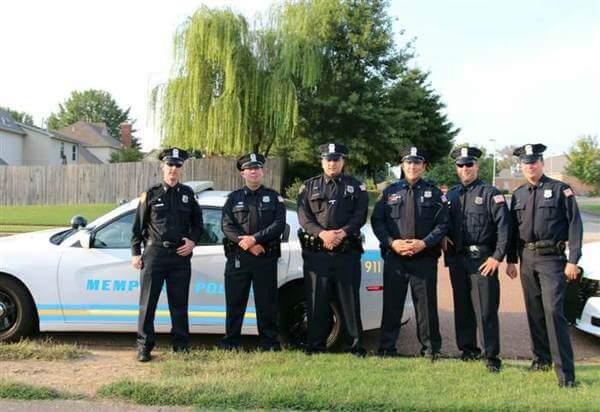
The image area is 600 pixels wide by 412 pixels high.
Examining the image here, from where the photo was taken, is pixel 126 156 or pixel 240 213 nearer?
pixel 240 213

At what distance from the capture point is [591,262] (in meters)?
5.29

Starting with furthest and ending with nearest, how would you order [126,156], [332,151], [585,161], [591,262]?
[126,156], [585,161], [591,262], [332,151]

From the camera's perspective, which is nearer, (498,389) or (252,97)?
(498,389)

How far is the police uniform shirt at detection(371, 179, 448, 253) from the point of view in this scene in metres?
4.46

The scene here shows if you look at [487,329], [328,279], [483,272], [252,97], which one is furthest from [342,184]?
[252,97]

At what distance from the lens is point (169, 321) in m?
4.82

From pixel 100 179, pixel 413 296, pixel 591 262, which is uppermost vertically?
pixel 100 179

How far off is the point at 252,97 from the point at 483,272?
17.6 meters

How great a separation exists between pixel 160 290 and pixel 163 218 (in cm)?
62

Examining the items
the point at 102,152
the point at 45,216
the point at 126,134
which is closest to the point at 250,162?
the point at 45,216

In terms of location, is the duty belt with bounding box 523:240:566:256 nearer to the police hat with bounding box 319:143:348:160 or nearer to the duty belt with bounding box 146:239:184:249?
the police hat with bounding box 319:143:348:160

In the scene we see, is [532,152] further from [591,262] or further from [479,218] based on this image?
[591,262]

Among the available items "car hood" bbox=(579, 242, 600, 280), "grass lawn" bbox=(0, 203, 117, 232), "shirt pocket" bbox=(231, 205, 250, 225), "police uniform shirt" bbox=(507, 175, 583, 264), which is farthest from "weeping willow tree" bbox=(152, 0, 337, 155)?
"police uniform shirt" bbox=(507, 175, 583, 264)

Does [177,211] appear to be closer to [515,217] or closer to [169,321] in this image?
[169,321]
